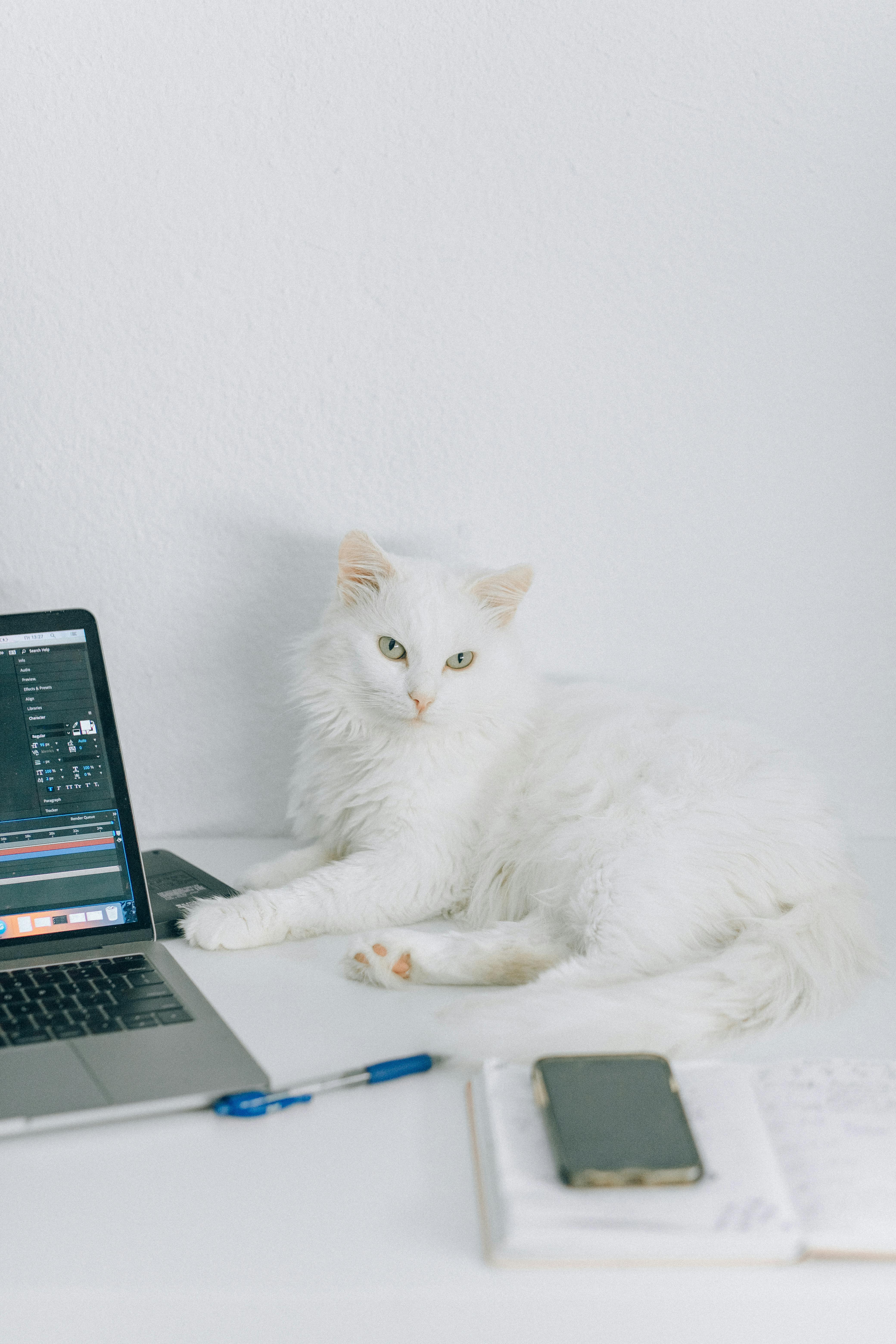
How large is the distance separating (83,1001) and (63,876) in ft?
0.66

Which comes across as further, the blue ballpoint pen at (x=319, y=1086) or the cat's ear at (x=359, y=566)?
the cat's ear at (x=359, y=566)

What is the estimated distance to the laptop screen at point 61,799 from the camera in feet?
3.69

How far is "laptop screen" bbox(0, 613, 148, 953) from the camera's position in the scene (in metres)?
1.12

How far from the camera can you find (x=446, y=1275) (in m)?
0.63

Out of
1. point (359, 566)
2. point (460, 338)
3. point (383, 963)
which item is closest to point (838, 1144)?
point (383, 963)

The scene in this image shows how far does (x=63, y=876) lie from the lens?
114 centimetres

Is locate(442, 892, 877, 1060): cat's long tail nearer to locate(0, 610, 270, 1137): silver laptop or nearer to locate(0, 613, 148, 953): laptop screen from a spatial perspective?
locate(0, 610, 270, 1137): silver laptop

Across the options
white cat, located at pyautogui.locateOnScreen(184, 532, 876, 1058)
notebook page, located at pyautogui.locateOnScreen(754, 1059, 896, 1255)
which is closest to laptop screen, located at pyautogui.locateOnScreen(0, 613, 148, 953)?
white cat, located at pyautogui.locateOnScreen(184, 532, 876, 1058)

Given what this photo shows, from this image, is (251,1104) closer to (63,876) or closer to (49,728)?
(63,876)

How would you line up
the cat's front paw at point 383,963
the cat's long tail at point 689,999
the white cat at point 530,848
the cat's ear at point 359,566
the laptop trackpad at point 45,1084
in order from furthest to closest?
the cat's ear at point 359,566 → the cat's front paw at point 383,963 → the white cat at point 530,848 → the cat's long tail at point 689,999 → the laptop trackpad at point 45,1084

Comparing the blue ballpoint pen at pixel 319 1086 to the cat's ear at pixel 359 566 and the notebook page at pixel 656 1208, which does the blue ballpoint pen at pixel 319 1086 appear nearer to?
the notebook page at pixel 656 1208

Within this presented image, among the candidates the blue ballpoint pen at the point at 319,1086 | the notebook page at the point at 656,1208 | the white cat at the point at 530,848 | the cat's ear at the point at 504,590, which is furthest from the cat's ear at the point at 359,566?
the notebook page at the point at 656,1208

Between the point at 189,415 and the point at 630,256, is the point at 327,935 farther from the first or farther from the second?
the point at 630,256

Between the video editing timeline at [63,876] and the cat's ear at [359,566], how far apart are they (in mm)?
437
